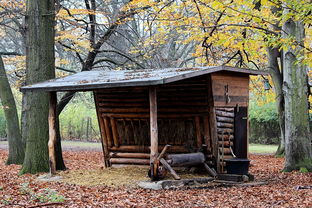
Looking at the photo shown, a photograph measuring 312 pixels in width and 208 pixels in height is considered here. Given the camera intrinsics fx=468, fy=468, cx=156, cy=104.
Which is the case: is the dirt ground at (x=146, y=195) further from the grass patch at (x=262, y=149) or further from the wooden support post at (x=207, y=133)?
the grass patch at (x=262, y=149)

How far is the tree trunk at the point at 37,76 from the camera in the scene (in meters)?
13.7

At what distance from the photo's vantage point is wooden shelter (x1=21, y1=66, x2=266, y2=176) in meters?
12.6

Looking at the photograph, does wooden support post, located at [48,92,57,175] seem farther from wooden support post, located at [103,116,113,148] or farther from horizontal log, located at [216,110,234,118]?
horizontal log, located at [216,110,234,118]

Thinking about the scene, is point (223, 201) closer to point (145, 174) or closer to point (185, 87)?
point (145, 174)

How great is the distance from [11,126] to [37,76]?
15.8 ft

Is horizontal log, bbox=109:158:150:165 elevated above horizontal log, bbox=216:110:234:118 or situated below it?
below

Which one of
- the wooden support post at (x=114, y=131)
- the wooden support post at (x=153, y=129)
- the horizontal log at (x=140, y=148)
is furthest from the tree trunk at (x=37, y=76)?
the wooden support post at (x=153, y=129)

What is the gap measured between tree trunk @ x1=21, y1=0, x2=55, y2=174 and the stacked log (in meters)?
5.09

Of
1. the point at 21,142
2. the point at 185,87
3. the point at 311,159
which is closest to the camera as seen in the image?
the point at 185,87

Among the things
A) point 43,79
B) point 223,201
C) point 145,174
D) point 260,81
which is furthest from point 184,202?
point 260,81

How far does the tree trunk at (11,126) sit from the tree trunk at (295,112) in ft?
32.2

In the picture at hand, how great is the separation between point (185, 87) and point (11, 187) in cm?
530

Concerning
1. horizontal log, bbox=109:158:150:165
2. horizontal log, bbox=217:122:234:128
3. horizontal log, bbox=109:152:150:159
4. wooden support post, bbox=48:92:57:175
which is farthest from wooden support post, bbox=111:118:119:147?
horizontal log, bbox=217:122:234:128

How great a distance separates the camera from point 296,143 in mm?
13898
